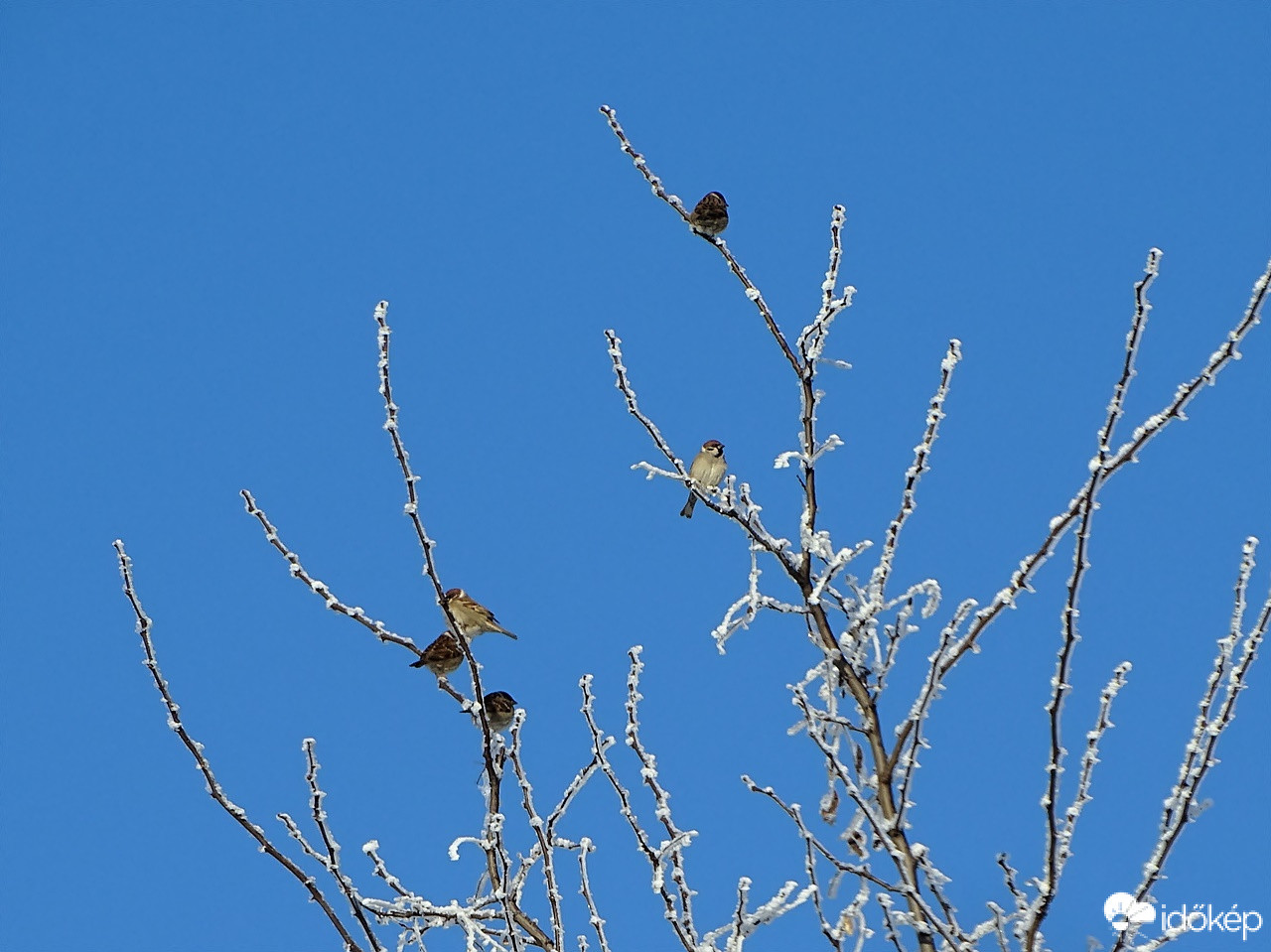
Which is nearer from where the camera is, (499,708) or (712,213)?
(499,708)

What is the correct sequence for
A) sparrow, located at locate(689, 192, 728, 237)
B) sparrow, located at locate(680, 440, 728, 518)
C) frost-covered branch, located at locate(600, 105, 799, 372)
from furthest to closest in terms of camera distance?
1. sparrow, located at locate(680, 440, 728, 518)
2. sparrow, located at locate(689, 192, 728, 237)
3. frost-covered branch, located at locate(600, 105, 799, 372)

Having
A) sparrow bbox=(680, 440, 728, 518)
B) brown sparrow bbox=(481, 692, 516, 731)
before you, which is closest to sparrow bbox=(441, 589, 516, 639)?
brown sparrow bbox=(481, 692, 516, 731)

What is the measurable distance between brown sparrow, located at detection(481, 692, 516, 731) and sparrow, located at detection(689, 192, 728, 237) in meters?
3.62

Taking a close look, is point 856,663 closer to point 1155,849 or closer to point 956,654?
point 956,654

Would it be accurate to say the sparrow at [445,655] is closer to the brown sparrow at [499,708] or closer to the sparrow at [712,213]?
the brown sparrow at [499,708]

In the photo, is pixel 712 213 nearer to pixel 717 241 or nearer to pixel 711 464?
pixel 711 464

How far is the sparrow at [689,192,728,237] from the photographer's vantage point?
353 inches

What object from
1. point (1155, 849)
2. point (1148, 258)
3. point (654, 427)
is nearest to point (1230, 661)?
point (1155, 849)

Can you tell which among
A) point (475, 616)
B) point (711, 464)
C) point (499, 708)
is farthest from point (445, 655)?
point (711, 464)

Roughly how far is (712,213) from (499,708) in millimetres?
3940

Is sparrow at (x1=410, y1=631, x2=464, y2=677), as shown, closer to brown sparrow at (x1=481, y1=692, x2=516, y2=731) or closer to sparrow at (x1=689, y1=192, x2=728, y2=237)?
brown sparrow at (x1=481, y1=692, x2=516, y2=731)

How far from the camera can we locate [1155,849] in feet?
11.0

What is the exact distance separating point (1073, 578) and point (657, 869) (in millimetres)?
1217

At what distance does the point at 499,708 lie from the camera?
245 inches
